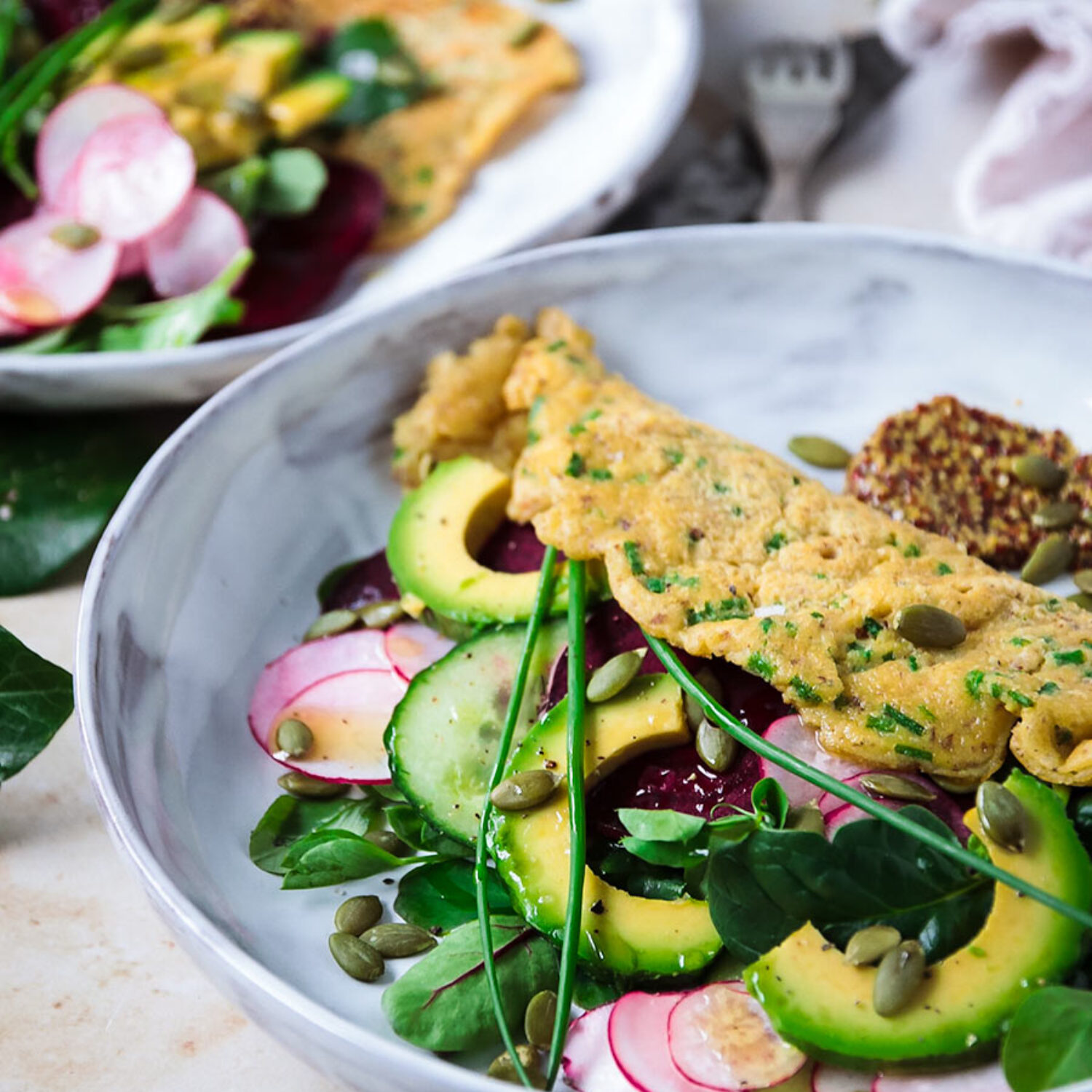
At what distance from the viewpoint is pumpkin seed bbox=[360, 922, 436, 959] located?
214 cm

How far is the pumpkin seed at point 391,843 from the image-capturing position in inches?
90.8

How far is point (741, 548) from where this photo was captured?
8.45 ft

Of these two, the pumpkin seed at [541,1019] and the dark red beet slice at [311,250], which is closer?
the pumpkin seed at [541,1019]

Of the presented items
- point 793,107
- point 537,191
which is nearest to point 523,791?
point 537,191

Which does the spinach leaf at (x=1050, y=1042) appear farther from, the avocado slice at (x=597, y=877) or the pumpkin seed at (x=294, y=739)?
the pumpkin seed at (x=294, y=739)

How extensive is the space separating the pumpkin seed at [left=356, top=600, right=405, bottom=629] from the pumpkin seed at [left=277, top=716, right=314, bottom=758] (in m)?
0.29

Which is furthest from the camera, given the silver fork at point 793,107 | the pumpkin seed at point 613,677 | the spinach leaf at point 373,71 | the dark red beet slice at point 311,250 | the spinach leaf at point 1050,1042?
the spinach leaf at point 373,71

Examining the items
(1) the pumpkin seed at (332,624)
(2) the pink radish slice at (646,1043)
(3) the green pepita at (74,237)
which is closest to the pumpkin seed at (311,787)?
(1) the pumpkin seed at (332,624)

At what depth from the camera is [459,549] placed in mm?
2707

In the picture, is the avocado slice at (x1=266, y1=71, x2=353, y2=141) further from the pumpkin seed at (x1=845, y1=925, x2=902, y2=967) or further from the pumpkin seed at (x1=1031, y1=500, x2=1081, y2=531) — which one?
the pumpkin seed at (x1=845, y1=925, x2=902, y2=967)

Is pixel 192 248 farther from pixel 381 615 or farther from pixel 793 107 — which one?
pixel 793 107

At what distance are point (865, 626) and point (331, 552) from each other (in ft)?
4.09

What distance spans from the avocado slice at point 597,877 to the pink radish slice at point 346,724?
0.34 metres

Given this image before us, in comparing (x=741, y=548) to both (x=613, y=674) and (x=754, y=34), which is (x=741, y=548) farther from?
(x=754, y=34)
